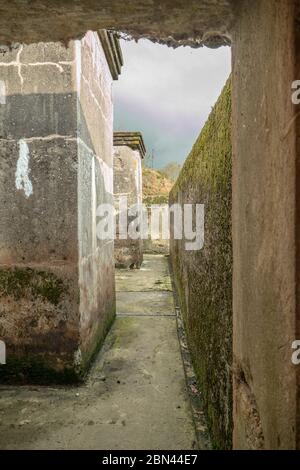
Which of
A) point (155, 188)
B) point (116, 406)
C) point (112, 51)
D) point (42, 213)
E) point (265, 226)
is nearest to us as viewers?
point (265, 226)

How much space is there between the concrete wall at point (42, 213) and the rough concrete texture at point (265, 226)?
173 cm

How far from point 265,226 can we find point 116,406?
194cm

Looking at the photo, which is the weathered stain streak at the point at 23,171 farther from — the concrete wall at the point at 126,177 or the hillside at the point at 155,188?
the hillside at the point at 155,188

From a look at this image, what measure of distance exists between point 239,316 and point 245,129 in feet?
2.14

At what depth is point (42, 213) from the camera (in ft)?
A: 9.05

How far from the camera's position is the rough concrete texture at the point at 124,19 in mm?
1127

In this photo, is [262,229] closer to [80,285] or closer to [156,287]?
[80,285]

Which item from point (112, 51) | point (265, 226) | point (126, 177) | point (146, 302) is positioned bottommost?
point (146, 302)

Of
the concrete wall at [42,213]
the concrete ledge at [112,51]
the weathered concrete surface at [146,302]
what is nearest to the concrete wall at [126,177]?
the weathered concrete surface at [146,302]

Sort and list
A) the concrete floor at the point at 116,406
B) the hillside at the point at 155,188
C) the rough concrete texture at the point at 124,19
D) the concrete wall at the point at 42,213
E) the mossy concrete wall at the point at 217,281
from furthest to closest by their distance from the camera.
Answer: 1. the hillside at the point at 155,188
2. the concrete wall at the point at 42,213
3. the concrete floor at the point at 116,406
4. the mossy concrete wall at the point at 217,281
5. the rough concrete texture at the point at 124,19

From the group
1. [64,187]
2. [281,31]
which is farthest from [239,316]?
[64,187]

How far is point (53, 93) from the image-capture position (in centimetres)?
272

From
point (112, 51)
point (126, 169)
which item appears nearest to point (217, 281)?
point (112, 51)

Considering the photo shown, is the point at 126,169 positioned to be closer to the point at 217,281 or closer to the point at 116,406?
the point at 116,406
